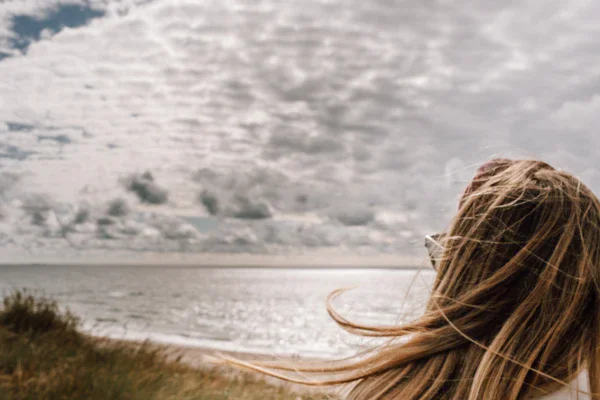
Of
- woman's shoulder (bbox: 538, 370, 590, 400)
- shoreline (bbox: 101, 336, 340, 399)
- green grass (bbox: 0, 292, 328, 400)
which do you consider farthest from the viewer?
green grass (bbox: 0, 292, 328, 400)

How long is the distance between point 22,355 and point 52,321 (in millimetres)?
3922

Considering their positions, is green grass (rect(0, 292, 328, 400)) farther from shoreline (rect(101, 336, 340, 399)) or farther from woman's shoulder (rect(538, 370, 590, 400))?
woman's shoulder (rect(538, 370, 590, 400))

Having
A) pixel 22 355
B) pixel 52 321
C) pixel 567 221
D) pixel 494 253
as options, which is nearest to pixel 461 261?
pixel 494 253

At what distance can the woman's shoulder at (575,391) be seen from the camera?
1.54m

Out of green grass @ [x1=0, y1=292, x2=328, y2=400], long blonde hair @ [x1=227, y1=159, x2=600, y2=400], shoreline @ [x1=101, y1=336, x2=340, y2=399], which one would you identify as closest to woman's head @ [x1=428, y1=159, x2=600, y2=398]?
long blonde hair @ [x1=227, y1=159, x2=600, y2=400]

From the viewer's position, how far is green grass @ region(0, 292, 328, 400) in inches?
231

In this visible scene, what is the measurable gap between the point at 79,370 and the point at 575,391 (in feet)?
20.2

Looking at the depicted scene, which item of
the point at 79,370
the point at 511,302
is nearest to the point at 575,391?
the point at 511,302

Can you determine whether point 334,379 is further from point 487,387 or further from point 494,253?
point 494,253

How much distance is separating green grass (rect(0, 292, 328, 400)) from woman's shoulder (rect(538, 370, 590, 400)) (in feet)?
10.0

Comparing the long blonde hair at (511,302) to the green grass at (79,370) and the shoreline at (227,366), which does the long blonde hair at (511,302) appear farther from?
the green grass at (79,370)

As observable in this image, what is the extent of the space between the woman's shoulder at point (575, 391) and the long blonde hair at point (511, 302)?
0.02 meters

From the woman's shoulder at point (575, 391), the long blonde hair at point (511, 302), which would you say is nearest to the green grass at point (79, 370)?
the long blonde hair at point (511, 302)

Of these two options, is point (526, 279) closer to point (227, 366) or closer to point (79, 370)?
point (79, 370)
